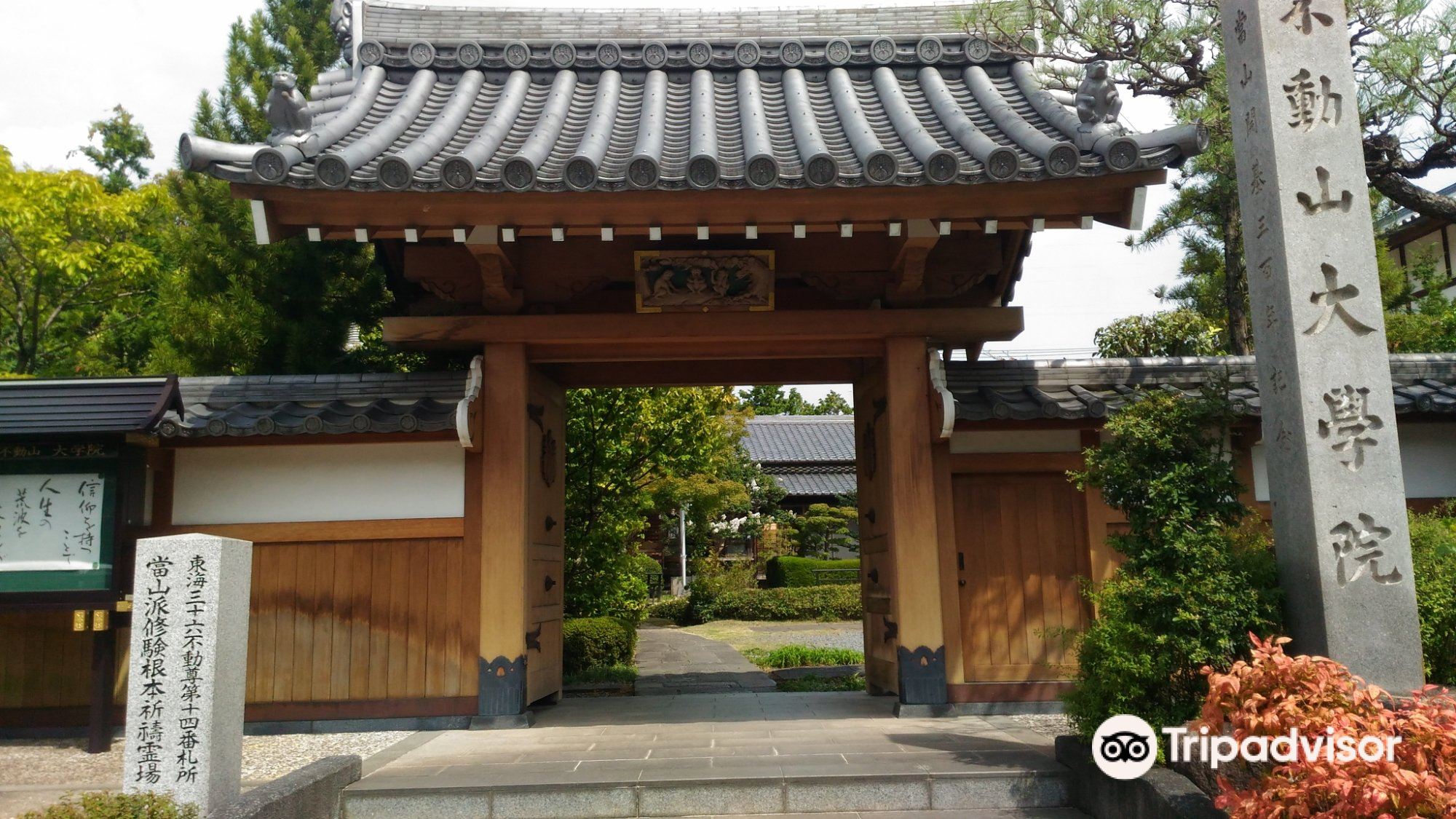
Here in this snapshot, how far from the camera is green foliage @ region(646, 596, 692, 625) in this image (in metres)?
24.4

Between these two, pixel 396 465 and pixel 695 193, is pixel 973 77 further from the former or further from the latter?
pixel 396 465

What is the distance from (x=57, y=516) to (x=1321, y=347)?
7679mm

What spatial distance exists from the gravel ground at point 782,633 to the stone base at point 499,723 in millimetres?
9971

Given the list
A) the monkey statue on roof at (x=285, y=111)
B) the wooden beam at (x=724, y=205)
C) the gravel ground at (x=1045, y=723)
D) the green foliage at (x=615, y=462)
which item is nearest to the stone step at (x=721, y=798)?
the gravel ground at (x=1045, y=723)

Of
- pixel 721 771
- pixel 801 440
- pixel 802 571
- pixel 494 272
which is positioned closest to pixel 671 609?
pixel 802 571

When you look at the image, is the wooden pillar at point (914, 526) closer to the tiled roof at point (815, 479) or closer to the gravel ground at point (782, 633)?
the gravel ground at point (782, 633)

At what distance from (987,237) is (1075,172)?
1652 mm

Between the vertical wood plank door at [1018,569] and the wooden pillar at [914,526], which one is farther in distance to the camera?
the vertical wood plank door at [1018,569]

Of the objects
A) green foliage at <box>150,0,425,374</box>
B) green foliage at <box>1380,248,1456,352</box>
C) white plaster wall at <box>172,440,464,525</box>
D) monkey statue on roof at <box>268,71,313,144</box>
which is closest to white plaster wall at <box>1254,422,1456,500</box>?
green foliage at <box>1380,248,1456,352</box>

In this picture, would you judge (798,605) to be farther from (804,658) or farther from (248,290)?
(248,290)

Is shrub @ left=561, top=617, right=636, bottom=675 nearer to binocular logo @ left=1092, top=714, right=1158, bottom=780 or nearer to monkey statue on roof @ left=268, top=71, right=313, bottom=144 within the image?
monkey statue on roof @ left=268, top=71, right=313, bottom=144

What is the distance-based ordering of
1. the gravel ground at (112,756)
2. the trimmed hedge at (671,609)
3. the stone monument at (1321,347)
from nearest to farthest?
the stone monument at (1321,347) < the gravel ground at (112,756) < the trimmed hedge at (671,609)

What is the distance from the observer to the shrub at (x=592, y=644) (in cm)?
1212

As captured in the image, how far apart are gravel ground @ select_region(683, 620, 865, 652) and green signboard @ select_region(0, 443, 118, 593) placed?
1186 centimetres
